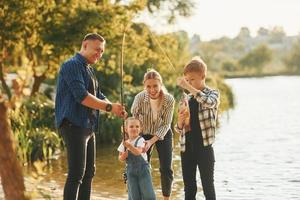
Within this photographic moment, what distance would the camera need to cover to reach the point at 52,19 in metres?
13.3

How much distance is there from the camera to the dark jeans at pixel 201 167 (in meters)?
5.29

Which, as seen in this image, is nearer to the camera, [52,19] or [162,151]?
[162,151]

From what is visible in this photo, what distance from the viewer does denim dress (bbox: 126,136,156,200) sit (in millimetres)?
5355

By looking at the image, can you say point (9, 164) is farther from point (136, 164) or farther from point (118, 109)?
point (136, 164)

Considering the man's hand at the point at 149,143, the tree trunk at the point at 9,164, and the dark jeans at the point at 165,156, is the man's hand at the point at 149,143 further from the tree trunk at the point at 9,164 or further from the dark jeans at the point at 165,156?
the tree trunk at the point at 9,164

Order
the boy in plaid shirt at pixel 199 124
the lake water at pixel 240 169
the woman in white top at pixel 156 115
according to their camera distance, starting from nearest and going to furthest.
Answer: the boy in plaid shirt at pixel 199 124, the woman in white top at pixel 156 115, the lake water at pixel 240 169

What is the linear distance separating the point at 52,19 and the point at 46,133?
3.19 m

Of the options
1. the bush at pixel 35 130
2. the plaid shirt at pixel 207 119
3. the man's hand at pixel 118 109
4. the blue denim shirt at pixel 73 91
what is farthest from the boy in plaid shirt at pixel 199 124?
the bush at pixel 35 130

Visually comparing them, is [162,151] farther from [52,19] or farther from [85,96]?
[52,19]

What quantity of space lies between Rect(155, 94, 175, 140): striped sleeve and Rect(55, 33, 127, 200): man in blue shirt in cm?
74

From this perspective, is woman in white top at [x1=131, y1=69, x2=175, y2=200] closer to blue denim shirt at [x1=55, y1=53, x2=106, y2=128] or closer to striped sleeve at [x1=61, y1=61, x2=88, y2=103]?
blue denim shirt at [x1=55, y1=53, x2=106, y2=128]

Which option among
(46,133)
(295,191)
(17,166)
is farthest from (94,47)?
(46,133)

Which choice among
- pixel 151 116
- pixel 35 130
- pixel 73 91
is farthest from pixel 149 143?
pixel 35 130

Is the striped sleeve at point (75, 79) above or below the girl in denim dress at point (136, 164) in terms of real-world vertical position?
above
